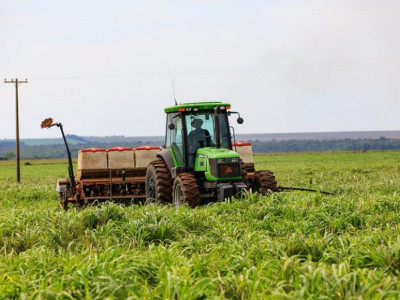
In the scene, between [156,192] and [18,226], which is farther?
[156,192]

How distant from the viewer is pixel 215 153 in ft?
47.6

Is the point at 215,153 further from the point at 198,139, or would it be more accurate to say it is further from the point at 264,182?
the point at 264,182

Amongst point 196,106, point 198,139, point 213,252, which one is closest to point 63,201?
point 198,139

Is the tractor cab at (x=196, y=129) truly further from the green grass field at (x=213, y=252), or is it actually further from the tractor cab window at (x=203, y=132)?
the green grass field at (x=213, y=252)

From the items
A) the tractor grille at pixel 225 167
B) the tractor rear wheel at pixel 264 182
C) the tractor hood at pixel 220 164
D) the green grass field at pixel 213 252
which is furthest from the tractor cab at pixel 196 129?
the green grass field at pixel 213 252

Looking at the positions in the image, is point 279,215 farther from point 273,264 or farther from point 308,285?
point 308,285

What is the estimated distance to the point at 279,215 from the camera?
11.6 meters

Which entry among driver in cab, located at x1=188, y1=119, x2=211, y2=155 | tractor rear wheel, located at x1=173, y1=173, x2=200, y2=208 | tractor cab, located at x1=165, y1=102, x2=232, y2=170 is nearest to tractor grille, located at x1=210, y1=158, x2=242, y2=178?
tractor rear wheel, located at x1=173, y1=173, x2=200, y2=208

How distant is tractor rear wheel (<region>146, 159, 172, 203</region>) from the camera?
50.2 feet

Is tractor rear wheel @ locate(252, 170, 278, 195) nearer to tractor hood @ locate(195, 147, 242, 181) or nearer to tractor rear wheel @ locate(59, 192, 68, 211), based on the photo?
tractor hood @ locate(195, 147, 242, 181)

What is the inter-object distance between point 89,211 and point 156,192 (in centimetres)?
434

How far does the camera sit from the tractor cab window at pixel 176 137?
50.5ft

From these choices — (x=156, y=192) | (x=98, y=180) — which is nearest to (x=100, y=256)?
(x=156, y=192)

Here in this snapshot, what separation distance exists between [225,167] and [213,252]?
614cm
